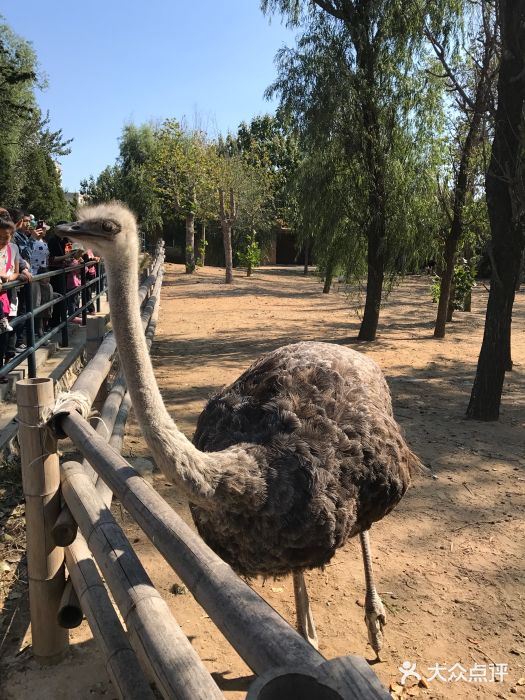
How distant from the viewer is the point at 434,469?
433cm

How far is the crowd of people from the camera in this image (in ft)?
14.1

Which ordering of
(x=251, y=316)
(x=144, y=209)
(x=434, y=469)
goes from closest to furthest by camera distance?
(x=434, y=469) < (x=251, y=316) < (x=144, y=209)

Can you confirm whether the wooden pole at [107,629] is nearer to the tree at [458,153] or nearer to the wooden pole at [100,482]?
the wooden pole at [100,482]

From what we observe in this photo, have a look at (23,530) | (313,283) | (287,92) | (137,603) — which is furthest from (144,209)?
(137,603)

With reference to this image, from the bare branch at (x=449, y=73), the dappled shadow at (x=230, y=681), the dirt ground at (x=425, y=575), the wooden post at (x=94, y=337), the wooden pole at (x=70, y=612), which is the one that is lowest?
the dappled shadow at (x=230, y=681)

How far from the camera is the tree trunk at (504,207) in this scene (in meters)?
5.00

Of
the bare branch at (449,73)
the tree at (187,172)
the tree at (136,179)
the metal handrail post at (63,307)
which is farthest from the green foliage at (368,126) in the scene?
the tree at (136,179)

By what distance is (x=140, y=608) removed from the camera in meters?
1.35

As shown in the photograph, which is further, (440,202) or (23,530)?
(440,202)

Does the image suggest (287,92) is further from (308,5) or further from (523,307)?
(523,307)

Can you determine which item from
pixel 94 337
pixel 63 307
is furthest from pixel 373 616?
pixel 63 307

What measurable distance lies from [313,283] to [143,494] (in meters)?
19.1

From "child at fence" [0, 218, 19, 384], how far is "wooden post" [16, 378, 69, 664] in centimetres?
197

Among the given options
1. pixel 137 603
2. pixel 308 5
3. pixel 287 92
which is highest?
pixel 308 5
